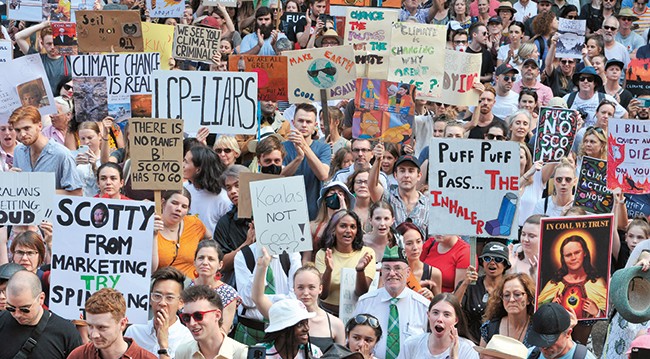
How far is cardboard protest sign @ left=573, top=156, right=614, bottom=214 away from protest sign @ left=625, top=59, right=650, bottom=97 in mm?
4494

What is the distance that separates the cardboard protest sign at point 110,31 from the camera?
15.3 m

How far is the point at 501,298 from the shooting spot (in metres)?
9.99

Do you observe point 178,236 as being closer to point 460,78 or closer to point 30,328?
point 30,328

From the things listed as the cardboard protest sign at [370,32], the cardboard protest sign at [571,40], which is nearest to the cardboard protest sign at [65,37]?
the cardboard protest sign at [370,32]

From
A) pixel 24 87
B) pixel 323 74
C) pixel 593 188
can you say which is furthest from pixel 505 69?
pixel 24 87

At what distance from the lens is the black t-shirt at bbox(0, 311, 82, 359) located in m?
9.20

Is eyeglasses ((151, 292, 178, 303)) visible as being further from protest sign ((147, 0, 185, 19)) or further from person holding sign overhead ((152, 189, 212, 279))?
protest sign ((147, 0, 185, 19))

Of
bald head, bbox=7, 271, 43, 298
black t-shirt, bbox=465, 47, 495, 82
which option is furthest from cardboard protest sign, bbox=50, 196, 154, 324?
black t-shirt, bbox=465, 47, 495, 82

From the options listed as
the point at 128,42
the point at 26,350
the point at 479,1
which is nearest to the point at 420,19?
the point at 479,1

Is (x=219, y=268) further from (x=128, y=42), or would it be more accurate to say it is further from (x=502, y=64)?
(x=502, y=64)

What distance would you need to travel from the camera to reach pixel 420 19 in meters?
21.0

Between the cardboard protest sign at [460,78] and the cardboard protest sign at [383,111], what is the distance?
3.34ft

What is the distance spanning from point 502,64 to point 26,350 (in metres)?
9.99

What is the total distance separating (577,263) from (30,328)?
140 inches
